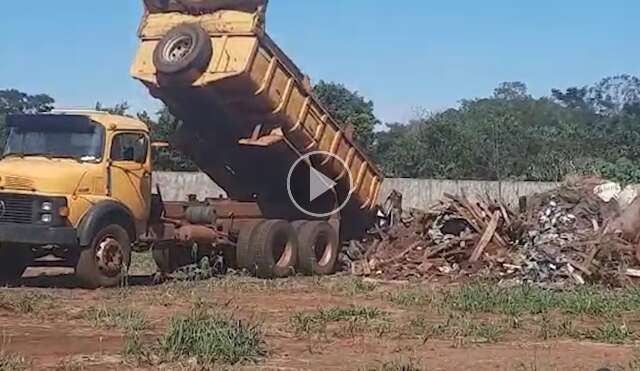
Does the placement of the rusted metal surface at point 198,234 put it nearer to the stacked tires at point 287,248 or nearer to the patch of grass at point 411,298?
the stacked tires at point 287,248

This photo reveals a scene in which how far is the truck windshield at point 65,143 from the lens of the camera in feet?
52.2

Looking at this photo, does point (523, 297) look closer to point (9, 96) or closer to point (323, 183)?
point (323, 183)

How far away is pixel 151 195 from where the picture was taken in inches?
667

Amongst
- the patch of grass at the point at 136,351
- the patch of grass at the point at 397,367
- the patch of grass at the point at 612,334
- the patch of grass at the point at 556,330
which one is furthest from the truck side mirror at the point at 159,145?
the patch of grass at the point at 397,367

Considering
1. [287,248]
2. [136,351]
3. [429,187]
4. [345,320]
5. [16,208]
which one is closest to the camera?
[136,351]

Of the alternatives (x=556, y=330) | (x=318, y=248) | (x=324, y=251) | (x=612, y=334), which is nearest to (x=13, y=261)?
(x=318, y=248)

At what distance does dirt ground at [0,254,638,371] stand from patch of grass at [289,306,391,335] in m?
0.04

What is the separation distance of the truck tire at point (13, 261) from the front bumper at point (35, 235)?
49.9 inches

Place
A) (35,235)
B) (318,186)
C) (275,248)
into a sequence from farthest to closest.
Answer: (318,186) < (275,248) < (35,235)

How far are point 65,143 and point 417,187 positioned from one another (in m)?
15.6

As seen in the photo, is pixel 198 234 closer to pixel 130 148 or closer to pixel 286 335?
pixel 130 148

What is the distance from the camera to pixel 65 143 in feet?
52.4

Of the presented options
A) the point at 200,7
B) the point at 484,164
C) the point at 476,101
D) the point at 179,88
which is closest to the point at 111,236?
the point at 179,88

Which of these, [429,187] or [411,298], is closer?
[411,298]
